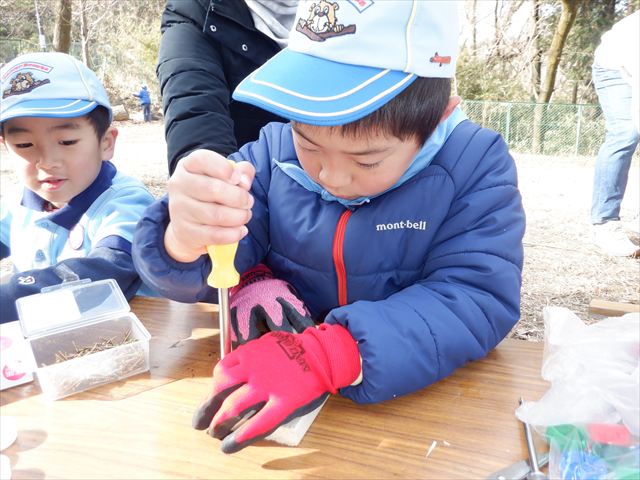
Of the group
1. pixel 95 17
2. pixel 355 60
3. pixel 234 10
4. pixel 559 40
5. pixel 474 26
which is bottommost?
pixel 355 60

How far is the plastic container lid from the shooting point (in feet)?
2.91

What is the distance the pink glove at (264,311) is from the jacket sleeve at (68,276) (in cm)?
28

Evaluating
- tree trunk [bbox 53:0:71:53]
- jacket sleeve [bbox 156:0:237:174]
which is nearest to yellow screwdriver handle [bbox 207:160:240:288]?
jacket sleeve [bbox 156:0:237:174]

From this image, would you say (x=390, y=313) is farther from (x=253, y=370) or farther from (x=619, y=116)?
(x=619, y=116)

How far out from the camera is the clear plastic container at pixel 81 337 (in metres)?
0.81

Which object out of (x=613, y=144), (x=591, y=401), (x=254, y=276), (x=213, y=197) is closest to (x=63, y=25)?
(x=613, y=144)

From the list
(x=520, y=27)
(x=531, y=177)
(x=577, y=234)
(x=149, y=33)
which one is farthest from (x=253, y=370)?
(x=149, y=33)

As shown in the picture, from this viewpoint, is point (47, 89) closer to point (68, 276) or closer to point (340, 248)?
point (68, 276)

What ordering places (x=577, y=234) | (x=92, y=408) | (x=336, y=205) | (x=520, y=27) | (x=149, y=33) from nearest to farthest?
(x=92, y=408) < (x=336, y=205) < (x=577, y=234) < (x=520, y=27) < (x=149, y=33)

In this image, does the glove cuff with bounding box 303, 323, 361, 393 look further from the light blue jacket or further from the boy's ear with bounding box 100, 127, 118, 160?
the boy's ear with bounding box 100, 127, 118, 160

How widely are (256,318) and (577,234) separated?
4576 mm

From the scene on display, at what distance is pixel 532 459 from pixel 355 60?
1.92 ft

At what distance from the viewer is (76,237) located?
56.4 inches

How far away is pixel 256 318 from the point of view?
0.94 m
